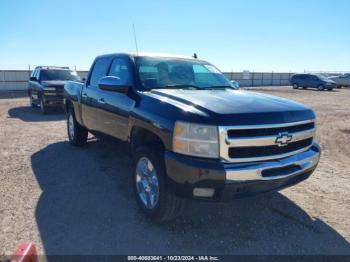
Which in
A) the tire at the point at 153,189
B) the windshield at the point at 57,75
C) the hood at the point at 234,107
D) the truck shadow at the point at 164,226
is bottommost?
the truck shadow at the point at 164,226

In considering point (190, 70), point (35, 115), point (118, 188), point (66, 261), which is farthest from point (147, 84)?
point (35, 115)

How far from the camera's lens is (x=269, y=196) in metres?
4.47

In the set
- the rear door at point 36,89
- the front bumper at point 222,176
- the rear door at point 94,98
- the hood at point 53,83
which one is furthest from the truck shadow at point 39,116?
the front bumper at point 222,176

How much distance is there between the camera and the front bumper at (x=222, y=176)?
296 cm

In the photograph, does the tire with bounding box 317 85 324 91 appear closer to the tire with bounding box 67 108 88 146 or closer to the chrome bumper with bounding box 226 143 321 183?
the tire with bounding box 67 108 88 146

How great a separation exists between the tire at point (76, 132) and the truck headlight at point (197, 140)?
159 inches

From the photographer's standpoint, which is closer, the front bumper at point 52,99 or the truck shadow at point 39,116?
the truck shadow at point 39,116

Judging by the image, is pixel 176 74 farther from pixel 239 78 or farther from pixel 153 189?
pixel 239 78

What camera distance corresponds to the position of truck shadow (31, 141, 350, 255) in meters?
3.18

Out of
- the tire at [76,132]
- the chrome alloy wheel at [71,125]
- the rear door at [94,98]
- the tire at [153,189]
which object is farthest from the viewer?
the chrome alloy wheel at [71,125]

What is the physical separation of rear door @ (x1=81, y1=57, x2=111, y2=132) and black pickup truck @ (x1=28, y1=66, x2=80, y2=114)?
6843mm

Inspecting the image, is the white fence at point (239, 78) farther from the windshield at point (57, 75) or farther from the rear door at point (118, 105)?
the rear door at point (118, 105)

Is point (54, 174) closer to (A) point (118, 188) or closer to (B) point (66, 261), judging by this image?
(A) point (118, 188)

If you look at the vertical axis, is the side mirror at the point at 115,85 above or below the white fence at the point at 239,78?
above
